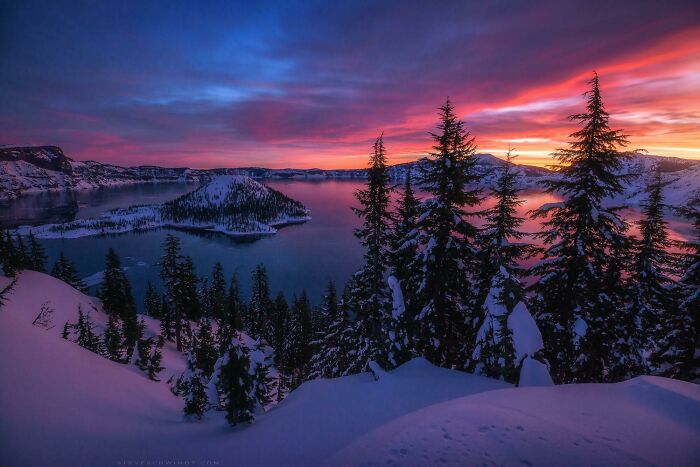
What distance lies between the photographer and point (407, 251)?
14219 mm

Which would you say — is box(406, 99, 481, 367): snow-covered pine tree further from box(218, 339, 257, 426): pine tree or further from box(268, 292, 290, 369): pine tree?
box(268, 292, 290, 369): pine tree

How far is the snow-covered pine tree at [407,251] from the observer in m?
13.3

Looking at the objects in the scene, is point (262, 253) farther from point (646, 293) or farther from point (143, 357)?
point (646, 293)

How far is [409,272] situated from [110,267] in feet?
150

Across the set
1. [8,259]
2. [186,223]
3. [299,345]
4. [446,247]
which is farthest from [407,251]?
[186,223]

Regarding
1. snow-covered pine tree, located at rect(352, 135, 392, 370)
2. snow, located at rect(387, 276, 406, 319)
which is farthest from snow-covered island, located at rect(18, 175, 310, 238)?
snow, located at rect(387, 276, 406, 319)

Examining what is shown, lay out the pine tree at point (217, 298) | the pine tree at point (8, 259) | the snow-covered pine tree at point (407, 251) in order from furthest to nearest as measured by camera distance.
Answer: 1. the pine tree at point (217, 298)
2. the pine tree at point (8, 259)
3. the snow-covered pine tree at point (407, 251)

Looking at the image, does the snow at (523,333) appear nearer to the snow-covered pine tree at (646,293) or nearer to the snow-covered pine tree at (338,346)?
the snow-covered pine tree at (646,293)

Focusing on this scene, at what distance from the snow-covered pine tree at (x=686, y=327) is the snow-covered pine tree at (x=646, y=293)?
0.66 m

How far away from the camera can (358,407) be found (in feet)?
29.3

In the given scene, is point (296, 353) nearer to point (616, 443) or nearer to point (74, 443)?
point (74, 443)

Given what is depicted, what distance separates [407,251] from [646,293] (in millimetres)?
11423

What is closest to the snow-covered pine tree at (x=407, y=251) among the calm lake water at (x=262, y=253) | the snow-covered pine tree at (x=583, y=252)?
the snow-covered pine tree at (x=583, y=252)

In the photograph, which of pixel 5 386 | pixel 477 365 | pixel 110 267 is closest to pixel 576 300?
pixel 477 365
